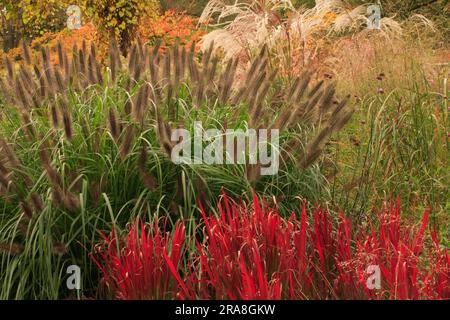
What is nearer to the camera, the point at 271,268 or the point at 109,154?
the point at 271,268

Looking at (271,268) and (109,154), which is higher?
(109,154)

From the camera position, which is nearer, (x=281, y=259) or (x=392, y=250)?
(x=281, y=259)

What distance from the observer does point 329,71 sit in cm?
840

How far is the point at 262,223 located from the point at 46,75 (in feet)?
5.85

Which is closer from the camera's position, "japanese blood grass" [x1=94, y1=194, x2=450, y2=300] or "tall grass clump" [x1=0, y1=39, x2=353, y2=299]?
"japanese blood grass" [x1=94, y1=194, x2=450, y2=300]

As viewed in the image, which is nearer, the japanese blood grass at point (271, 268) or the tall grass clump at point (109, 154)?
the japanese blood grass at point (271, 268)
